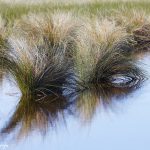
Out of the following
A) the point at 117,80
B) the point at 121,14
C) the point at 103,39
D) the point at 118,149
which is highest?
the point at 121,14

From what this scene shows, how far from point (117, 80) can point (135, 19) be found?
479cm

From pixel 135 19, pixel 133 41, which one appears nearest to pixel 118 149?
pixel 133 41

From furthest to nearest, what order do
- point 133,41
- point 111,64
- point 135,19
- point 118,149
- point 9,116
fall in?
point 135,19 < point 133,41 < point 111,64 < point 9,116 < point 118,149

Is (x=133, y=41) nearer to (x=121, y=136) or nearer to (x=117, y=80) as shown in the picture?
(x=117, y=80)

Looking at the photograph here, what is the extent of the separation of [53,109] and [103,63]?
1602mm

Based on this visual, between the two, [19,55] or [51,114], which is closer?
[51,114]

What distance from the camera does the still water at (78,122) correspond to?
18.8 feet

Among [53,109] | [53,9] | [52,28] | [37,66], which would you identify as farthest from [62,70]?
[53,9]

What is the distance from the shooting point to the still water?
225 inches

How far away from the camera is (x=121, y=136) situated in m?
5.94

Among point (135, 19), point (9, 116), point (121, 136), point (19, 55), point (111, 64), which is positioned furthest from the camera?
point (135, 19)

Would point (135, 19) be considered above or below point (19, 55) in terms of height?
above

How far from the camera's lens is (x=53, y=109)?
702 cm

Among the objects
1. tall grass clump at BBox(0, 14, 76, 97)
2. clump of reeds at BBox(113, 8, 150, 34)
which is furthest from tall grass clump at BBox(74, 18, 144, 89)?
clump of reeds at BBox(113, 8, 150, 34)
